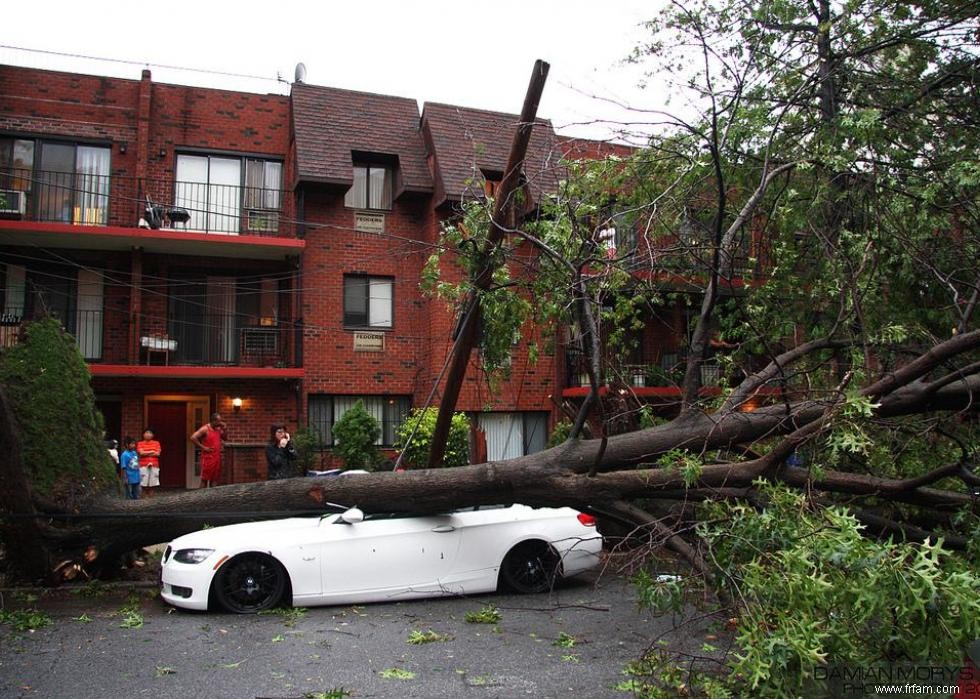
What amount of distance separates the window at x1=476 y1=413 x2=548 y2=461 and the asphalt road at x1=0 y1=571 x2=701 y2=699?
10313mm

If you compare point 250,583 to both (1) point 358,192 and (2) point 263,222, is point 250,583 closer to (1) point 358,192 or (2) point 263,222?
(2) point 263,222

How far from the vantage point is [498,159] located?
18.6 meters

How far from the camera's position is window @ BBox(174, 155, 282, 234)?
17984 millimetres

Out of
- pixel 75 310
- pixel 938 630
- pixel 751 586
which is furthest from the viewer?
pixel 75 310

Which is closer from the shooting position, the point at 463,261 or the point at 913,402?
the point at 913,402

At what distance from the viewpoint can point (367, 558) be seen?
27.1 ft

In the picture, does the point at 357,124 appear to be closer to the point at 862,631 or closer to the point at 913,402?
the point at 913,402

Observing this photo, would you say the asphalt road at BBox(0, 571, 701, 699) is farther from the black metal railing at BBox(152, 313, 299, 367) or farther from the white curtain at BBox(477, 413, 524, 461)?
the white curtain at BBox(477, 413, 524, 461)

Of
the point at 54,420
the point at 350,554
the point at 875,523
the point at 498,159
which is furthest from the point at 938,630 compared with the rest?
the point at 498,159

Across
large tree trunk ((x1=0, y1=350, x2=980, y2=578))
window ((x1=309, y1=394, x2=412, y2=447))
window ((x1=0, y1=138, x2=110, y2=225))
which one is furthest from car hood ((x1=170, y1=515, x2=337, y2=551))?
window ((x1=0, y1=138, x2=110, y2=225))

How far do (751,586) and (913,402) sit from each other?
3.34 meters

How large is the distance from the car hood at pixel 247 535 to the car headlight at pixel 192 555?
0.04 m

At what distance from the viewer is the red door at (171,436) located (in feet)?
60.6

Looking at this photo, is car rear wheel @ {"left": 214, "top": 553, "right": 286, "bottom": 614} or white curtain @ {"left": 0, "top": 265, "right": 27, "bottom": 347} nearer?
car rear wheel @ {"left": 214, "top": 553, "right": 286, "bottom": 614}
